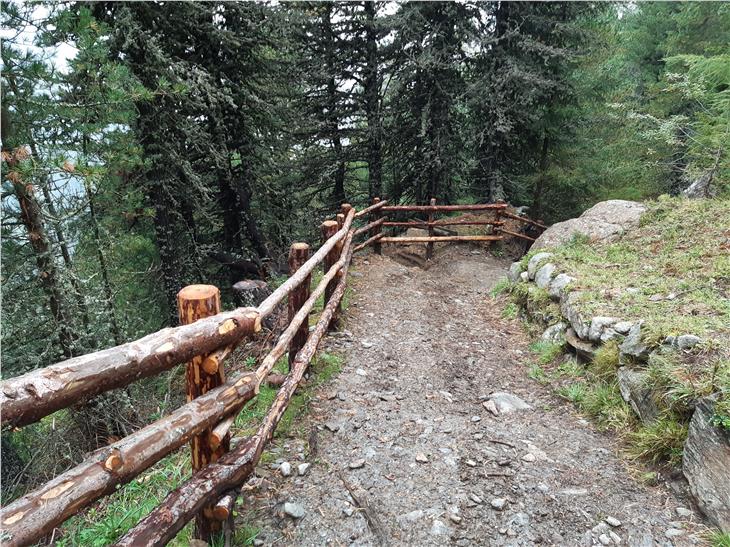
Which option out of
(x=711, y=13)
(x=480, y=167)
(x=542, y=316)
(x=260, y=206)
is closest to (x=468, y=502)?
(x=542, y=316)

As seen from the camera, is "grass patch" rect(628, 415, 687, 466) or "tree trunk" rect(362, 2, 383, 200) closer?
"grass patch" rect(628, 415, 687, 466)

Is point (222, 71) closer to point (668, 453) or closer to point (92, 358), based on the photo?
point (92, 358)

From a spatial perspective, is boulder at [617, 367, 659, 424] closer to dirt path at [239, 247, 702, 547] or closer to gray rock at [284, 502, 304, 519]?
dirt path at [239, 247, 702, 547]

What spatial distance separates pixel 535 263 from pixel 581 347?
293 cm

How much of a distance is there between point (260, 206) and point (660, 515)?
435 inches

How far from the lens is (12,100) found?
452cm

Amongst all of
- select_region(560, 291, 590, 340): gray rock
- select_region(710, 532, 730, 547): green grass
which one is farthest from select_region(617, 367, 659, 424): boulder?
select_region(710, 532, 730, 547): green grass

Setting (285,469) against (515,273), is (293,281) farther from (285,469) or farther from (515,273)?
(515,273)

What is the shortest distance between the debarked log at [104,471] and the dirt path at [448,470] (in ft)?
3.30

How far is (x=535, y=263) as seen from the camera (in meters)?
7.48

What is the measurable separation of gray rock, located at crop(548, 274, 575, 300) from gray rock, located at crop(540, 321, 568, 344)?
0.54m

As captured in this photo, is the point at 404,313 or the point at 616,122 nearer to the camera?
the point at 404,313

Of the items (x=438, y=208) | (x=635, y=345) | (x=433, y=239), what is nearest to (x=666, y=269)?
(x=635, y=345)

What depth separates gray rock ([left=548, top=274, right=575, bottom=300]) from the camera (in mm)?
5989
